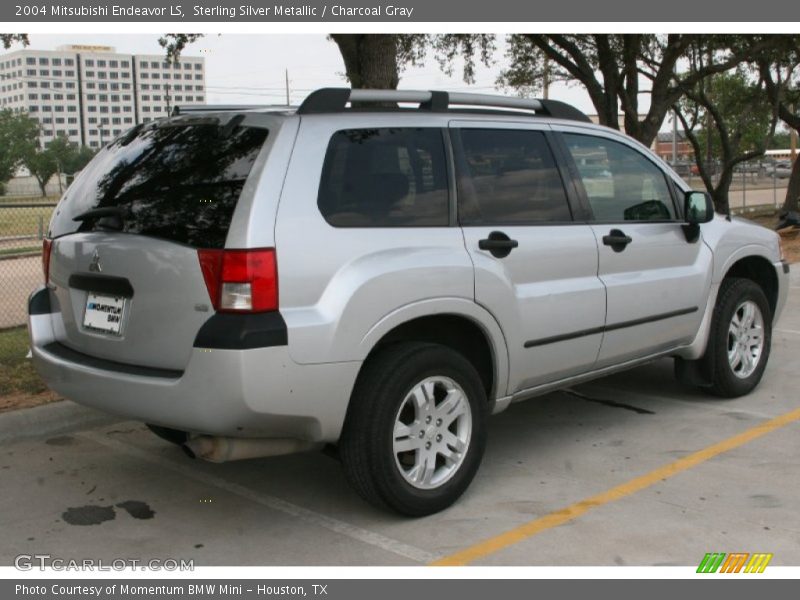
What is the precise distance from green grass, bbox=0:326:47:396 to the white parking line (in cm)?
70

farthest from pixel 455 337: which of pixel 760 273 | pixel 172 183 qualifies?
pixel 760 273

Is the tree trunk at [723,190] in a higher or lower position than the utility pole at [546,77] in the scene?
lower

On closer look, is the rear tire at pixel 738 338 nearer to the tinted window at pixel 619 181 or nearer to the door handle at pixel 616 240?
the tinted window at pixel 619 181

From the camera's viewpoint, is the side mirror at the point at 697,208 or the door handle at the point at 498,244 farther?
the side mirror at the point at 697,208

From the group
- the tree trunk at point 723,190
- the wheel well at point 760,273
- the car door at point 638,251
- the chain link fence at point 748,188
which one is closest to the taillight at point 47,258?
the car door at point 638,251

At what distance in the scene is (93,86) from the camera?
81.2m

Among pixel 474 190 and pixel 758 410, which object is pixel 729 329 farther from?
pixel 474 190

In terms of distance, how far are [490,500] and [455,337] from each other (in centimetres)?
81

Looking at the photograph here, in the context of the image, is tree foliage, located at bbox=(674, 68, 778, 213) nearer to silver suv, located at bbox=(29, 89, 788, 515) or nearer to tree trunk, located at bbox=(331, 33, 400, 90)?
tree trunk, located at bbox=(331, 33, 400, 90)

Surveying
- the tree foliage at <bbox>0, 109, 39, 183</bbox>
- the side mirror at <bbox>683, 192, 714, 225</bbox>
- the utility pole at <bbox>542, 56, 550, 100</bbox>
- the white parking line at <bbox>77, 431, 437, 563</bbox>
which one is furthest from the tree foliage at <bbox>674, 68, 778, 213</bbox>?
the tree foliage at <bbox>0, 109, 39, 183</bbox>

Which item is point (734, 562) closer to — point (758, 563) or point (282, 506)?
point (758, 563)

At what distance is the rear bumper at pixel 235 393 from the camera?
3.68 meters

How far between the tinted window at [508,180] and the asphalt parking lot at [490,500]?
1.37 metres

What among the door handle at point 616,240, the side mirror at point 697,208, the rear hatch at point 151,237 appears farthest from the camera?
the side mirror at point 697,208
